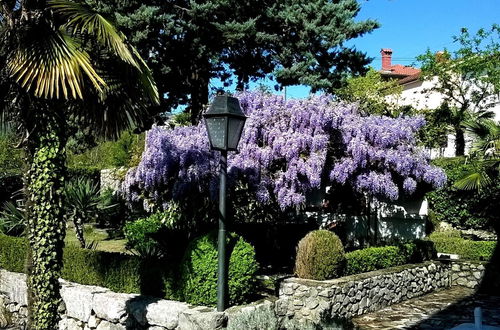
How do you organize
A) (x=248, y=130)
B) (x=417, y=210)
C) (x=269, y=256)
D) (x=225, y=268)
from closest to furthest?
(x=225, y=268), (x=248, y=130), (x=269, y=256), (x=417, y=210)

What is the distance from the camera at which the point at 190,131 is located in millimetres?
9938

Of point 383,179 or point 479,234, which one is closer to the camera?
point 383,179

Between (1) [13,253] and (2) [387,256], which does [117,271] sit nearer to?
(1) [13,253]

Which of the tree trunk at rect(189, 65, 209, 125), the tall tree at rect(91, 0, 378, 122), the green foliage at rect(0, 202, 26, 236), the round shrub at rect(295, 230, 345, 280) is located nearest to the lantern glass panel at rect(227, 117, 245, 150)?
the round shrub at rect(295, 230, 345, 280)

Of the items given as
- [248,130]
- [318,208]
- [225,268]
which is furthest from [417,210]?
[225,268]

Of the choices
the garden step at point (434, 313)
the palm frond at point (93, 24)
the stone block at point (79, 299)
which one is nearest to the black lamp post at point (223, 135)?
the palm frond at point (93, 24)

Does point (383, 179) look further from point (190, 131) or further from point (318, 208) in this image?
point (318, 208)

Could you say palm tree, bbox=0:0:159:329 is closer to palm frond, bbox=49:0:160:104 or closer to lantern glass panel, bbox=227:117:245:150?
palm frond, bbox=49:0:160:104

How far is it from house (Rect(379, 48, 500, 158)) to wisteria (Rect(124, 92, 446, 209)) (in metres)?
6.23

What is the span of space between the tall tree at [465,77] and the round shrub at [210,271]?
1807 centimetres

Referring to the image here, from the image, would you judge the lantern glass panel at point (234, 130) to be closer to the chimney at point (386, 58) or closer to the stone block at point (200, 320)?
the stone block at point (200, 320)

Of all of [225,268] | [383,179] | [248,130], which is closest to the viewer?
[225,268]

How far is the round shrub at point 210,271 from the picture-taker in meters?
6.31

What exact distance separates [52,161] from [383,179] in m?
6.98
